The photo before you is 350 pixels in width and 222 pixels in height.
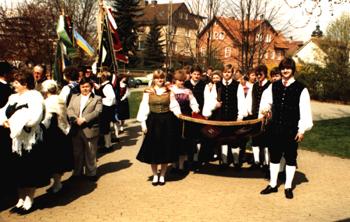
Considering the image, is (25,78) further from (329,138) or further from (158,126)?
(329,138)

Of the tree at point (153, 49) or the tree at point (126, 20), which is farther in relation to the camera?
the tree at point (153, 49)

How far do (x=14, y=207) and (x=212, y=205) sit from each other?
2.91 metres

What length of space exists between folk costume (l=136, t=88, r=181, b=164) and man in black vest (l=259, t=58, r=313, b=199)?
1618 millimetres

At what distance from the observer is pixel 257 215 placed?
5.18 meters

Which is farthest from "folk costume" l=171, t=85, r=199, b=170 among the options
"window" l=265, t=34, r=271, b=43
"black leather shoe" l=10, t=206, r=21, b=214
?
"window" l=265, t=34, r=271, b=43

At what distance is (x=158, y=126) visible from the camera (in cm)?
626

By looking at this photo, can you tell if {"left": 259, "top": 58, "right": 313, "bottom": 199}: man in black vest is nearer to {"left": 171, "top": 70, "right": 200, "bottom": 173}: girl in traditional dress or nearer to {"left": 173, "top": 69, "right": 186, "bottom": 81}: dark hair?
{"left": 171, "top": 70, "right": 200, "bottom": 173}: girl in traditional dress

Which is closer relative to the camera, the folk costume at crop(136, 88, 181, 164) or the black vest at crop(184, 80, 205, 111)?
the folk costume at crop(136, 88, 181, 164)

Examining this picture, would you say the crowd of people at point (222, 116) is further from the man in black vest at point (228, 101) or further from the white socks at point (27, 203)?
the white socks at point (27, 203)

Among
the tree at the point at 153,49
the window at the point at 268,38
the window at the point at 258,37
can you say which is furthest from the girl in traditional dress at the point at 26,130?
the tree at the point at 153,49

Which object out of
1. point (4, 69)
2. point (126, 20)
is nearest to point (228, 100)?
point (4, 69)

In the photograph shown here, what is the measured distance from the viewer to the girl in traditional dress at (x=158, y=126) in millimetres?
6246

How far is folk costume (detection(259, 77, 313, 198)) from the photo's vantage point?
5.69 m

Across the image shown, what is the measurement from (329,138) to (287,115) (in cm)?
680
